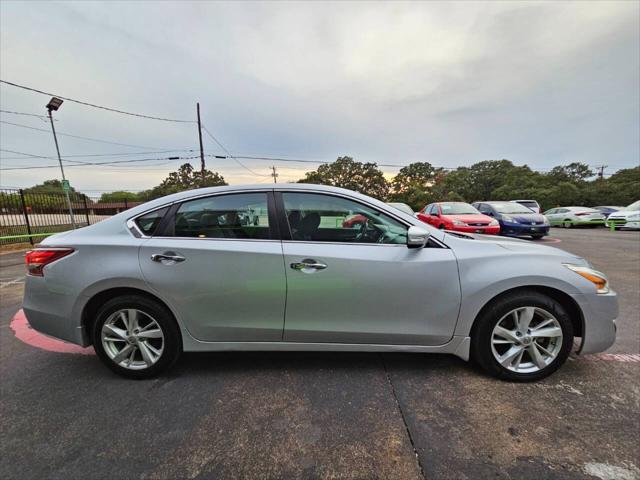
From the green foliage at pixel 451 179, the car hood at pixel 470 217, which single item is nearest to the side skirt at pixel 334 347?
the car hood at pixel 470 217

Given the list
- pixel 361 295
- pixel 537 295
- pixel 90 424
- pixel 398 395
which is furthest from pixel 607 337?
pixel 90 424

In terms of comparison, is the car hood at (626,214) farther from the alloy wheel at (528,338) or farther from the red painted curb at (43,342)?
the red painted curb at (43,342)

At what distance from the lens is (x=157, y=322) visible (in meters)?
2.27

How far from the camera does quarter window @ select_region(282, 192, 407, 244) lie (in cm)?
229

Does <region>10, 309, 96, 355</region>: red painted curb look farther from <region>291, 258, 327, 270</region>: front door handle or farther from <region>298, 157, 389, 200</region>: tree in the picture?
<region>298, 157, 389, 200</region>: tree

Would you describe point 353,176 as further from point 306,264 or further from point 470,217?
point 306,264

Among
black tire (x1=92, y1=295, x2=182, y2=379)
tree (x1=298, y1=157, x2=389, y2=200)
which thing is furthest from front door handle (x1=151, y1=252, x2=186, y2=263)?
tree (x1=298, y1=157, x2=389, y2=200)

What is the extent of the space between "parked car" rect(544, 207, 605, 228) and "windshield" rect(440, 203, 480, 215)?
9.82 meters

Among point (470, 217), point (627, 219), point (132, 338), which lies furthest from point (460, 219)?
point (627, 219)

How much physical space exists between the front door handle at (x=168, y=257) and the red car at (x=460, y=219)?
7675mm

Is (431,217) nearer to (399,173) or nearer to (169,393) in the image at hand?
(169,393)

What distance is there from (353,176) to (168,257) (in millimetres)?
50800

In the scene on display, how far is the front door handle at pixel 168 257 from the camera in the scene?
2.20 m

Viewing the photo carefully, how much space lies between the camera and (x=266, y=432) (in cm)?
183
